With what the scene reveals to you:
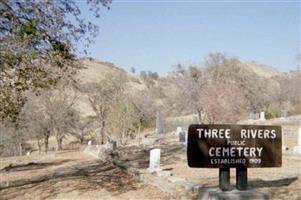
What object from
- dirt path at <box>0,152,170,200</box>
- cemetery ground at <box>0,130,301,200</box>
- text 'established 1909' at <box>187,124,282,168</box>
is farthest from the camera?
dirt path at <box>0,152,170,200</box>

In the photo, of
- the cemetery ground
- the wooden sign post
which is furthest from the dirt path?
the wooden sign post

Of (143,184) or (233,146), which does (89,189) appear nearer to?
(143,184)

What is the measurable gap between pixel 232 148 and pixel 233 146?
4 centimetres

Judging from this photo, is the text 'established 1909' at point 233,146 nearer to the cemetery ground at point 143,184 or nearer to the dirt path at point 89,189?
the cemetery ground at point 143,184

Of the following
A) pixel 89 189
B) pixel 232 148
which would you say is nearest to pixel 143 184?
pixel 89 189

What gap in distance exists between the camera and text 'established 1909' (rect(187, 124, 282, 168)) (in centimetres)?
780

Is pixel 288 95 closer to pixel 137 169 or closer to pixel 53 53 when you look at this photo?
pixel 137 169

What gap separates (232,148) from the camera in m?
8.02

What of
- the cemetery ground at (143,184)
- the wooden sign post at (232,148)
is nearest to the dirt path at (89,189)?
the cemetery ground at (143,184)

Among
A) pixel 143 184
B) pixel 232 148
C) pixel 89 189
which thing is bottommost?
pixel 89 189

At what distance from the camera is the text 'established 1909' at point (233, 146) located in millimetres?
7801

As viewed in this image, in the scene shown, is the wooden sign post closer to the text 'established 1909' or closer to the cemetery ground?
the text 'established 1909'

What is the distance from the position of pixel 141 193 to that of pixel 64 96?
112 ft

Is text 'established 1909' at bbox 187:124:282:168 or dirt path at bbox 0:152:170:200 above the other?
text 'established 1909' at bbox 187:124:282:168
